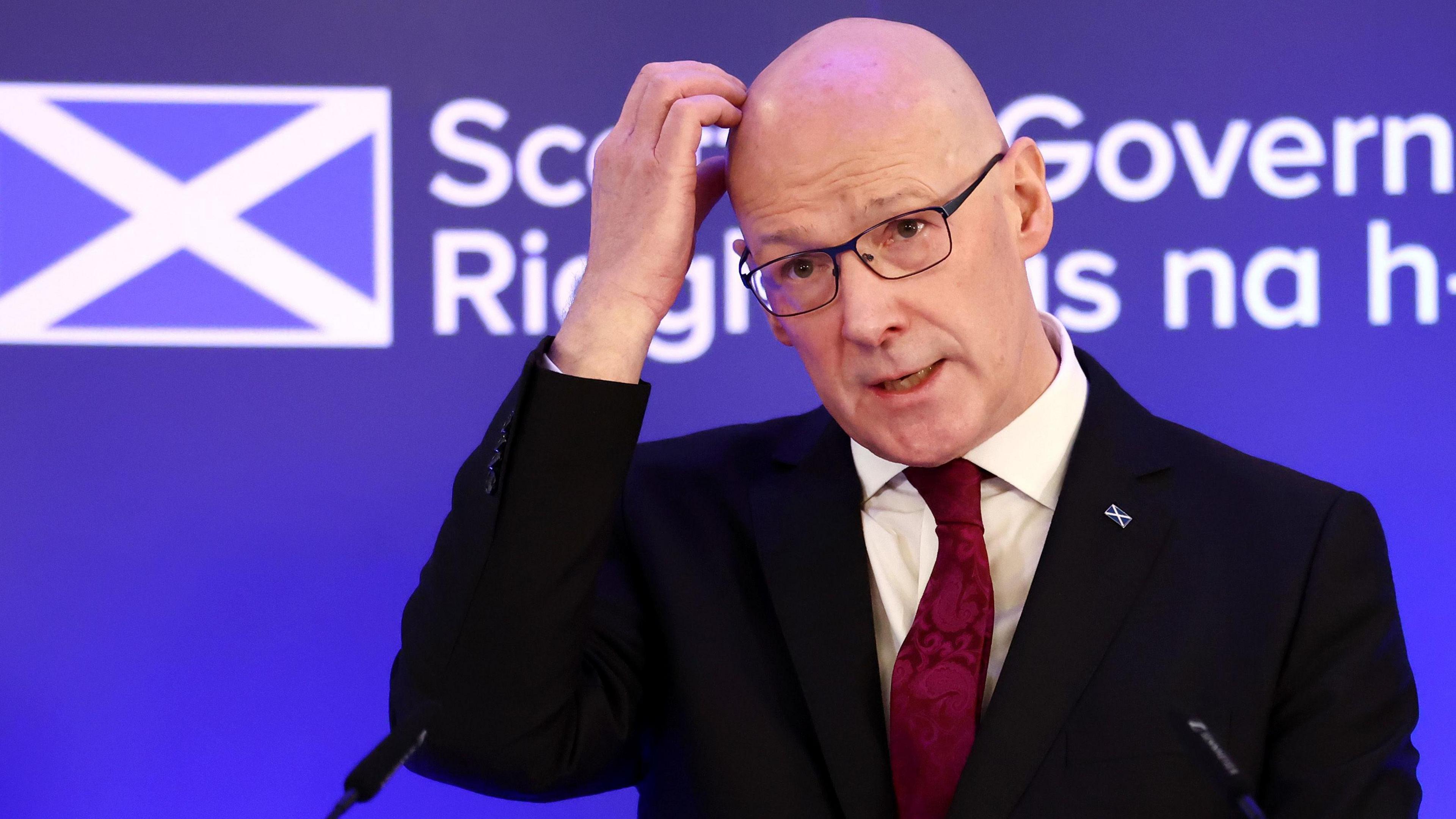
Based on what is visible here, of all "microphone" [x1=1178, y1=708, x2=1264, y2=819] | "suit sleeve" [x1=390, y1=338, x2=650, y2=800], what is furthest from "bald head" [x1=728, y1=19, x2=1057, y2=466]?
"microphone" [x1=1178, y1=708, x2=1264, y2=819]

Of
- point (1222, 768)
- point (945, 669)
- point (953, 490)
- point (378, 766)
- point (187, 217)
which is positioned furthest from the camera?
point (187, 217)

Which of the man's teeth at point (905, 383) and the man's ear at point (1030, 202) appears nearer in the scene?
the man's teeth at point (905, 383)

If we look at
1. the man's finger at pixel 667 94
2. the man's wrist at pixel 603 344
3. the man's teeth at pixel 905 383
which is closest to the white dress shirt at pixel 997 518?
the man's teeth at pixel 905 383

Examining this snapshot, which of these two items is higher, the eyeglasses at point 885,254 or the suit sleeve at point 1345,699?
the eyeglasses at point 885,254

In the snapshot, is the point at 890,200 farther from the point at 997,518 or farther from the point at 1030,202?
the point at 997,518

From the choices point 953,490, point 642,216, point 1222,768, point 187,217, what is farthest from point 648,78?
point 187,217

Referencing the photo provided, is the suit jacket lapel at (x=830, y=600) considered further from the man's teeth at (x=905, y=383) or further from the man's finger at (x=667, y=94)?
the man's finger at (x=667, y=94)

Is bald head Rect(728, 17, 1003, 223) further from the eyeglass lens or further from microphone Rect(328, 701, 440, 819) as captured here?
microphone Rect(328, 701, 440, 819)

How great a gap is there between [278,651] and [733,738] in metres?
1.42

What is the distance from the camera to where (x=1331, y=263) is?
2.57 meters

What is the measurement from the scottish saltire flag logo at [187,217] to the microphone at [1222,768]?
1.76 meters

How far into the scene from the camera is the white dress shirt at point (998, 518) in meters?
1.47

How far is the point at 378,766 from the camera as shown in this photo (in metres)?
1.11

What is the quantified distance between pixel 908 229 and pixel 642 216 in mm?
292
